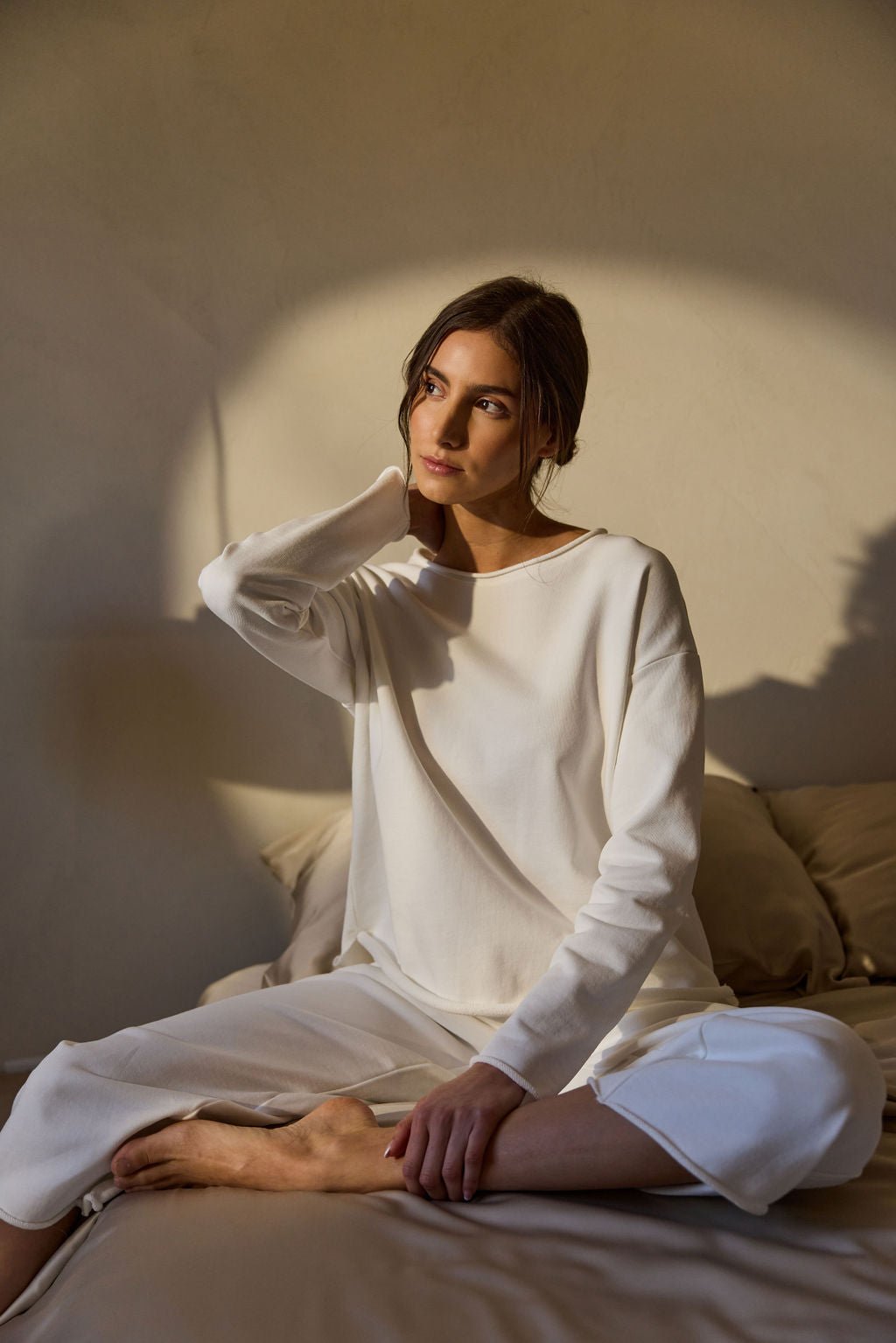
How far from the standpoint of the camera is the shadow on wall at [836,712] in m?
2.54

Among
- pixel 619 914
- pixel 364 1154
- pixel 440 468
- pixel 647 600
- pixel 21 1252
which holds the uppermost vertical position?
pixel 440 468

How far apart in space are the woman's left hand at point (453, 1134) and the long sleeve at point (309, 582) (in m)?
0.61

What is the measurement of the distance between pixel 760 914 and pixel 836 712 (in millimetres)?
671

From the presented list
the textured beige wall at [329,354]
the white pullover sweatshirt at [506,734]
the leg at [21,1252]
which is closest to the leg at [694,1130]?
the leg at [21,1252]

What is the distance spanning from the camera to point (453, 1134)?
4.03 feet

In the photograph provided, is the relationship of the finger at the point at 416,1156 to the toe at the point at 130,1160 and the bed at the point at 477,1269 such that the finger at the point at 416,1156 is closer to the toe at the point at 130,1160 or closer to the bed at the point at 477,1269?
the bed at the point at 477,1269

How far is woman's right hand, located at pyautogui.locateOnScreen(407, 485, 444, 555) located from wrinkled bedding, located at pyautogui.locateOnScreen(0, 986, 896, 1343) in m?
0.88

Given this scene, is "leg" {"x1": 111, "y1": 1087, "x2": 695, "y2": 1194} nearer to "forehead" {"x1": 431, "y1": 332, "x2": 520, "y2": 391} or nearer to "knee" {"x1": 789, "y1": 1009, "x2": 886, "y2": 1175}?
"knee" {"x1": 789, "y1": 1009, "x2": 886, "y2": 1175}

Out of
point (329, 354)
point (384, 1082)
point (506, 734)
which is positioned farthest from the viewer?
point (329, 354)

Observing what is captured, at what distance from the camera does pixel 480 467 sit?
153 centimetres

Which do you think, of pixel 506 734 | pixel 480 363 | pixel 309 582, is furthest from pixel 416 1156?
pixel 480 363

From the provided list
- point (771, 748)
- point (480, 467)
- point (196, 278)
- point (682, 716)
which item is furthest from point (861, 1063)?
point (196, 278)

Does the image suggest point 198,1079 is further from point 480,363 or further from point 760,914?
point 760,914

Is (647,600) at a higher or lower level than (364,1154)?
higher
